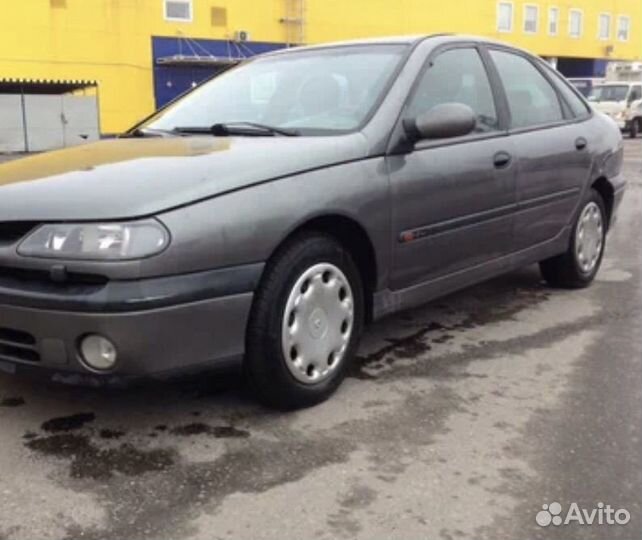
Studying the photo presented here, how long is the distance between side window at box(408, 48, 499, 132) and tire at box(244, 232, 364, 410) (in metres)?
0.92

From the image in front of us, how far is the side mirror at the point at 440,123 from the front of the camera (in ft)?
11.5

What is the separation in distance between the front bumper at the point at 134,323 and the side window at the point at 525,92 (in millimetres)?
2259

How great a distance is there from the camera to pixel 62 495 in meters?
2.58

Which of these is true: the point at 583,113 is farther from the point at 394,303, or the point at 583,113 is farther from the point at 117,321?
the point at 117,321

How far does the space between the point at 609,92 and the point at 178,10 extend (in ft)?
49.9

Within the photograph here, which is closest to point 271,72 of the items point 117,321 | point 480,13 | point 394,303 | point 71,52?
point 394,303

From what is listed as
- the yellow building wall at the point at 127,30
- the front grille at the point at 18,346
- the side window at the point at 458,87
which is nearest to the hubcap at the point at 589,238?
the side window at the point at 458,87

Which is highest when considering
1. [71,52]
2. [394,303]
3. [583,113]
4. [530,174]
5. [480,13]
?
[480,13]

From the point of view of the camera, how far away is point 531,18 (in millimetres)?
38594

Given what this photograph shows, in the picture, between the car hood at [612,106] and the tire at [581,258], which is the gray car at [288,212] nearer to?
the tire at [581,258]

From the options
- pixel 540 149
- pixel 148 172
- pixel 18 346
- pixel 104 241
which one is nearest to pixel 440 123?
pixel 540 149

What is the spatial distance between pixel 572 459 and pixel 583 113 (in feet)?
9.93

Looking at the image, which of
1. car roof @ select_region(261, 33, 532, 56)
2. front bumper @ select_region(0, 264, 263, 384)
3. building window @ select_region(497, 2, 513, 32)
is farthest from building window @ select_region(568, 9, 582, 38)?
front bumper @ select_region(0, 264, 263, 384)

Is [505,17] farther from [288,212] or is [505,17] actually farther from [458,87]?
[288,212]
